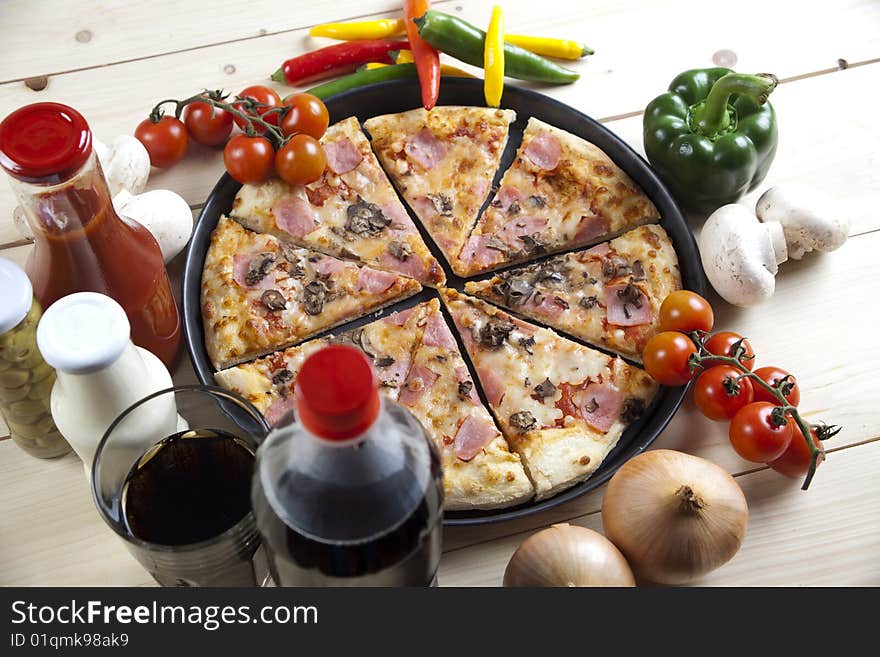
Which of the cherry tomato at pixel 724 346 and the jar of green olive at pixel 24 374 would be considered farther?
the cherry tomato at pixel 724 346

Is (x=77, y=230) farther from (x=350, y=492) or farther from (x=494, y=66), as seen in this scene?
(x=494, y=66)

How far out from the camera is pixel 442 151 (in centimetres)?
319

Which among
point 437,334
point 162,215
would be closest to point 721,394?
point 437,334

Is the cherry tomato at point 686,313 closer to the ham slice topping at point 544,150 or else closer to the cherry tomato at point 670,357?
the cherry tomato at point 670,357

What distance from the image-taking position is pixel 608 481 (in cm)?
260

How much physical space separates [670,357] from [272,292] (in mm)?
1140

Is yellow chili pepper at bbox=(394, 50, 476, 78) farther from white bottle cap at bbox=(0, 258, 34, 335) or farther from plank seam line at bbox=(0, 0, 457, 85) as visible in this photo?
white bottle cap at bbox=(0, 258, 34, 335)

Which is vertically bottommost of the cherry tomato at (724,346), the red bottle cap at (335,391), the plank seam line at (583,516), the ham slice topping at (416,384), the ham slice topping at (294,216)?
the plank seam line at (583,516)

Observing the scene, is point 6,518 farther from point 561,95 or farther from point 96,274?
point 561,95

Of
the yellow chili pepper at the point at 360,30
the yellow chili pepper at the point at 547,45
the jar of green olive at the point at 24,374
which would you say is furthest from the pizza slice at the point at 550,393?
the jar of green olive at the point at 24,374

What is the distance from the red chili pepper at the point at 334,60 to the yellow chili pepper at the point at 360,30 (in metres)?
0.02

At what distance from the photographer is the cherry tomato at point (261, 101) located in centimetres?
302

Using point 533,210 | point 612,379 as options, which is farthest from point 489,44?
point 612,379

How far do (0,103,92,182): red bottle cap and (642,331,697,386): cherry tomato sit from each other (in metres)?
1.47
